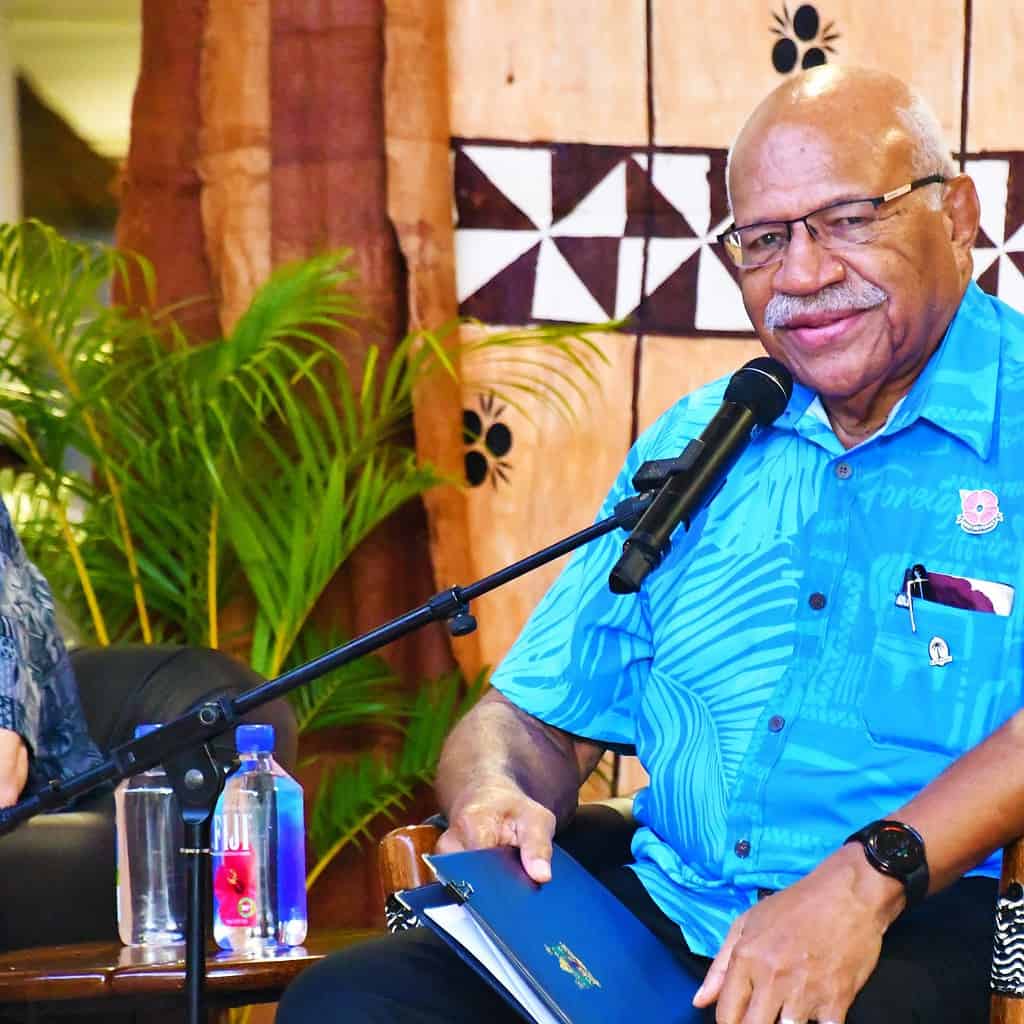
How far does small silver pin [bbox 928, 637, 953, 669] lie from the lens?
1.81m

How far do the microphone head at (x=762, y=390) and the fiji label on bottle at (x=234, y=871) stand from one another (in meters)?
1.05

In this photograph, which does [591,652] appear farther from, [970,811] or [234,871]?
[234,871]

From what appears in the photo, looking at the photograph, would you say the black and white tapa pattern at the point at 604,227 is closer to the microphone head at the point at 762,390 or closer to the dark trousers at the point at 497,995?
the microphone head at the point at 762,390

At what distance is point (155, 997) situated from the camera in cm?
205

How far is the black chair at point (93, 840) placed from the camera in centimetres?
252

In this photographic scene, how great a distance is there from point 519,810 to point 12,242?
6.46 ft

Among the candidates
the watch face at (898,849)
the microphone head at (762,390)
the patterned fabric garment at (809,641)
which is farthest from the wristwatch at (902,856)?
the microphone head at (762,390)

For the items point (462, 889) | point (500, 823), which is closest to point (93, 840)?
point (500, 823)

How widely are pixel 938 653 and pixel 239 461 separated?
5.89 ft

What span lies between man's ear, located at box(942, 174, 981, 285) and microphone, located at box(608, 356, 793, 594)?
0.95 ft

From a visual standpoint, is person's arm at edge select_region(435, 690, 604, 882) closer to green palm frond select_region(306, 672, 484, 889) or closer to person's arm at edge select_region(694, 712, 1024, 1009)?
person's arm at edge select_region(694, 712, 1024, 1009)

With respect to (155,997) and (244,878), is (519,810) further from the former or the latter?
(244,878)

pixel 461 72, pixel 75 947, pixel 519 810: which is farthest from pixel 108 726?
pixel 461 72

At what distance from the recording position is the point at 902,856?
5.30 feet
